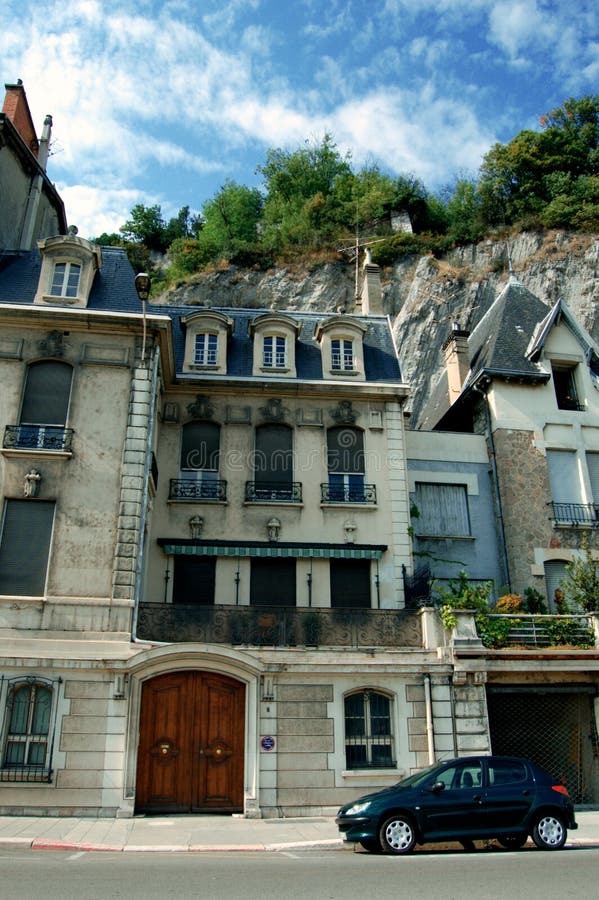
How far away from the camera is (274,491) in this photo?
60.8ft

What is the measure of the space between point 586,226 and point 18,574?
1449 inches

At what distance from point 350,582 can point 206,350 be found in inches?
293

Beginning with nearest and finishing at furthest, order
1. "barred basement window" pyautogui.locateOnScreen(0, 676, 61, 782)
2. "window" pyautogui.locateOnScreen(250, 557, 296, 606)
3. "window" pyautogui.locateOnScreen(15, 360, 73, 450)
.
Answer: "barred basement window" pyautogui.locateOnScreen(0, 676, 61, 782), "window" pyautogui.locateOnScreen(15, 360, 73, 450), "window" pyautogui.locateOnScreen(250, 557, 296, 606)

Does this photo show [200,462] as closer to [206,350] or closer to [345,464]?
[206,350]

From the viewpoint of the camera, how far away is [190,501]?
1819 centimetres

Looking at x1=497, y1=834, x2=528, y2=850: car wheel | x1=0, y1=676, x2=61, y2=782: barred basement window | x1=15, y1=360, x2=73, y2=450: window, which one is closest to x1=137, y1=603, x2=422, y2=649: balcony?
x1=0, y1=676, x2=61, y2=782: barred basement window

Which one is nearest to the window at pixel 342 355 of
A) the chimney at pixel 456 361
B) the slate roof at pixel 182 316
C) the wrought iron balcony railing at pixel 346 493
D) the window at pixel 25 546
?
the slate roof at pixel 182 316

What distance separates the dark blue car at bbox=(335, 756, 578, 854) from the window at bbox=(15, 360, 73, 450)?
32.1 feet

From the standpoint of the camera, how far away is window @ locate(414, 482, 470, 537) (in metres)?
20.3

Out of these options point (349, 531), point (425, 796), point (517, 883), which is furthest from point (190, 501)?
point (517, 883)

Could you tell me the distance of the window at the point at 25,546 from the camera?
1460 centimetres

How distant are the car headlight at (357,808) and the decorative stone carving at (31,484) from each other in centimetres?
895

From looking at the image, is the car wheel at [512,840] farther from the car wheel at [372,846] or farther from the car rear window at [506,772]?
the car wheel at [372,846]

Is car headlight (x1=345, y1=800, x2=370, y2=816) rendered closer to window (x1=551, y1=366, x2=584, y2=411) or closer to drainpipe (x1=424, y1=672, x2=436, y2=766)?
drainpipe (x1=424, y1=672, x2=436, y2=766)
